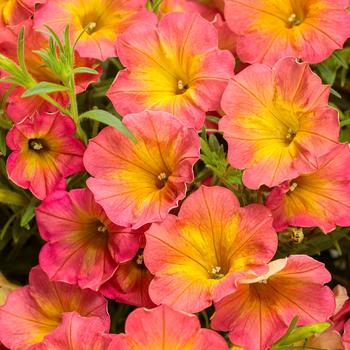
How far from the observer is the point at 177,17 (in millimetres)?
965

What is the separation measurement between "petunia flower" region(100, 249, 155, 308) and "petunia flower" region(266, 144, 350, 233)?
155 millimetres

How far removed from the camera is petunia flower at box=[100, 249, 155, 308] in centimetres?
90

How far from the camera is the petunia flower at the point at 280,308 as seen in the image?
2.75 ft

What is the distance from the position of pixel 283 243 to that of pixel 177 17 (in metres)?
0.29

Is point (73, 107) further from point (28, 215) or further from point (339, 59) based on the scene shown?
point (339, 59)

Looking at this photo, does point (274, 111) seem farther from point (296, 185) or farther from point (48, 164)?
point (48, 164)

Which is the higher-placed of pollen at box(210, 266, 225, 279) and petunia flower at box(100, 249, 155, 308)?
pollen at box(210, 266, 225, 279)

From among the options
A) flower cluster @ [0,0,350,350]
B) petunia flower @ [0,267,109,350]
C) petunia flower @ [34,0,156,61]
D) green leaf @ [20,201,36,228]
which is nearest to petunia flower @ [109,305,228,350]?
flower cluster @ [0,0,350,350]

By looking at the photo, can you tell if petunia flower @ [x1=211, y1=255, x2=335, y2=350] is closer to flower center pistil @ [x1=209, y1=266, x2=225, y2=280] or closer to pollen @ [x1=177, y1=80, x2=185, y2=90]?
flower center pistil @ [x1=209, y1=266, x2=225, y2=280]

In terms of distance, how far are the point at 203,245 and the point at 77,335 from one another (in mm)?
161

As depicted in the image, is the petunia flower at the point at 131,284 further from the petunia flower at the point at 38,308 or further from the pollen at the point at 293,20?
the pollen at the point at 293,20

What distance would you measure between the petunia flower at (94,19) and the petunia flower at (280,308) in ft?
1.06

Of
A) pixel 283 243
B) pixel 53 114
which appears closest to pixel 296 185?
pixel 283 243

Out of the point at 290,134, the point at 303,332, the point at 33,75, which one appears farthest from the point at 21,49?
the point at 303,332
